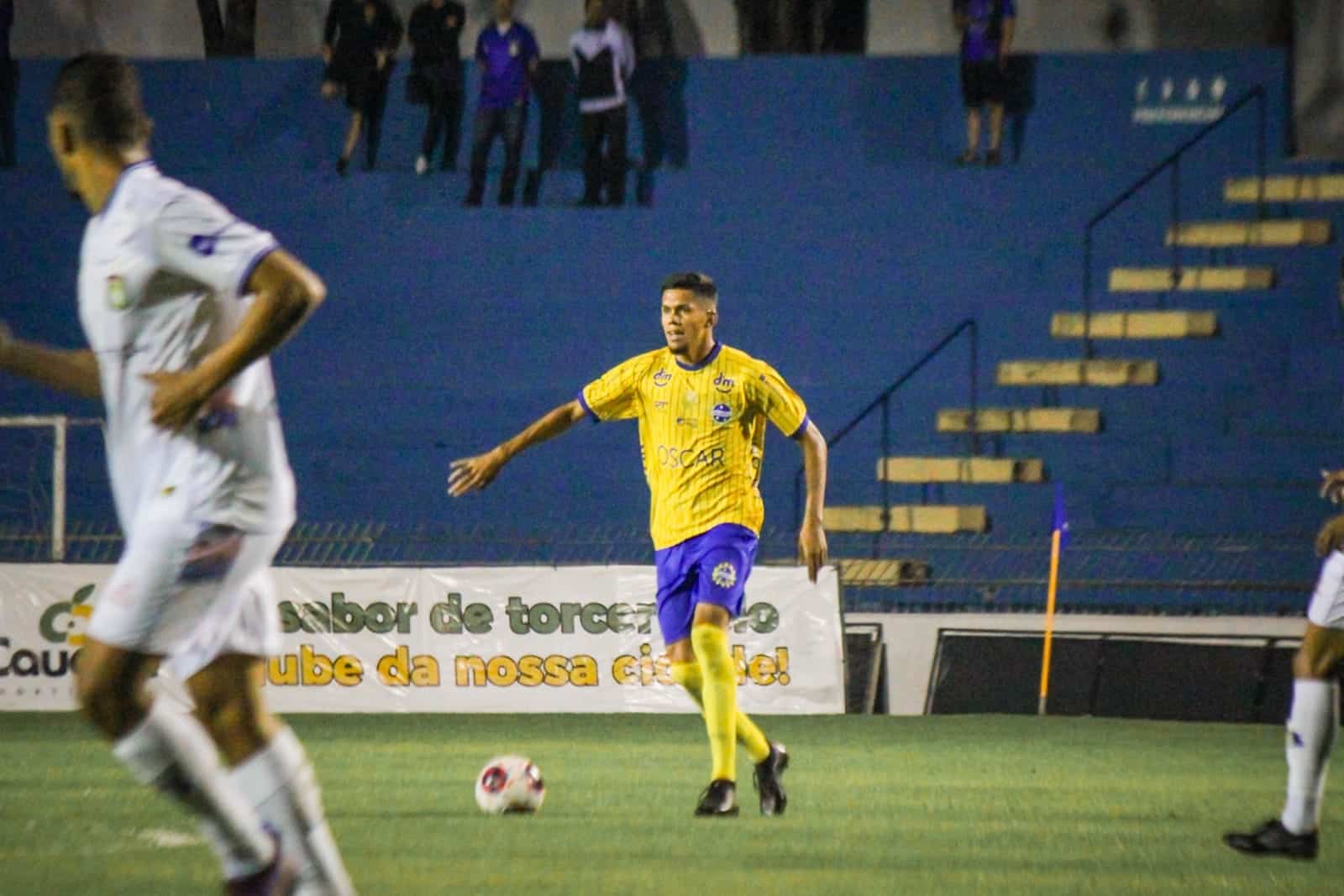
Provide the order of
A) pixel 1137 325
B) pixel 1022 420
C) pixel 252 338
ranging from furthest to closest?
pixel 1137 325, pixel 1022 420, pixel 252 338

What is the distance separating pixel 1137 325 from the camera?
21.2 m

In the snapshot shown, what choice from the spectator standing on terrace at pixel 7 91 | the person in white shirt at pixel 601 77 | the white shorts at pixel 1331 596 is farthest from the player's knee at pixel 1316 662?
the spectator standing on terrace at pixel 7 91

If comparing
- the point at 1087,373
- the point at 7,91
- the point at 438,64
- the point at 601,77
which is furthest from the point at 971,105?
the point at 7,91

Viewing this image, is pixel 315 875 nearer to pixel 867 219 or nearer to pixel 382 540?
pixel 382 540

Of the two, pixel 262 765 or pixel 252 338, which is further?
pixel 262 765

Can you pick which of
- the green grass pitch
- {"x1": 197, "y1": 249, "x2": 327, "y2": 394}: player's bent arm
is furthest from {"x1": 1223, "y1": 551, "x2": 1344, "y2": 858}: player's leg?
{"x1": 197, "y1": 249, "x2": 327, "y2": 394}: player's bent arm

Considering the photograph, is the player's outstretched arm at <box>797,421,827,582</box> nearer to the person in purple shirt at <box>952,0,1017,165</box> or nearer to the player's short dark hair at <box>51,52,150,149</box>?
the player's short dark hair at <box>51,52,150,149</box>

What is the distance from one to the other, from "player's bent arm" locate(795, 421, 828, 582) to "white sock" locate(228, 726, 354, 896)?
4.10m

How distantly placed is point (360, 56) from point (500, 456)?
546 inches

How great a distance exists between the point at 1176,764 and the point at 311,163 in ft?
43.4

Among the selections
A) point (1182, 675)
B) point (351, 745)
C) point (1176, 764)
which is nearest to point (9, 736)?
point (351, 745)

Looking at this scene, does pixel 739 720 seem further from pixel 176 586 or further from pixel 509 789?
pixel 176 586

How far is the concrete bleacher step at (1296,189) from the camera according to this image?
21375mm

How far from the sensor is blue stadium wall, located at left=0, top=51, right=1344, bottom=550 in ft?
69.7
